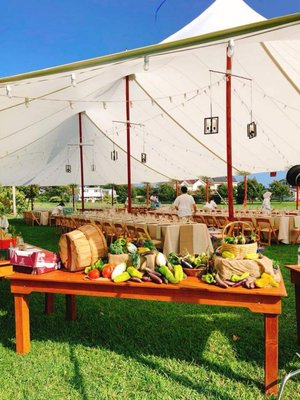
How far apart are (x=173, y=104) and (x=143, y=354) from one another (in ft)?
28.4

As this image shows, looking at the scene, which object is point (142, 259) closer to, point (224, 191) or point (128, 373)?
point (128, 373)

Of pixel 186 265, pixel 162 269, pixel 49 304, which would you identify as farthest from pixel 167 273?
pixel 49 304

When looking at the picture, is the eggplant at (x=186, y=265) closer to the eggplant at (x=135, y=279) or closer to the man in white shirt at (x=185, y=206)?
the eggplant at (x=135, y=279)

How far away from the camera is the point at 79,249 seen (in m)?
3.24

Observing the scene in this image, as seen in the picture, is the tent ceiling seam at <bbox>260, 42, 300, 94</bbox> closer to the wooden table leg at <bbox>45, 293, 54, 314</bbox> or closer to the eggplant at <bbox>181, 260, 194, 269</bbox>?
the eggplant at <bbox>181, 260, 194, 269</bbox>

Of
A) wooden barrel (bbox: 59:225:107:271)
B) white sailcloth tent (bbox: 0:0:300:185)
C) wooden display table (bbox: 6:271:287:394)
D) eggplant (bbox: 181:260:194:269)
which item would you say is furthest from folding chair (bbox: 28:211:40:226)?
eggplant (bbox: 181:260:194:269)

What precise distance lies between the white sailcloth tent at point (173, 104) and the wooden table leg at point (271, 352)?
219 cm

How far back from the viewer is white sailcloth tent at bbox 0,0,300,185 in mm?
4316

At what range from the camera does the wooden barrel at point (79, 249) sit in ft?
10.6

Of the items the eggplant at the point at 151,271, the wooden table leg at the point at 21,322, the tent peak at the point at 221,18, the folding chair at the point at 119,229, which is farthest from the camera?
the folding chair at the point at 119,229

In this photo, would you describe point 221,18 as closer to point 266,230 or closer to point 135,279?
point 266,230

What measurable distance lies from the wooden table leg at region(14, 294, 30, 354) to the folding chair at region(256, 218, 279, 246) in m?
7.34

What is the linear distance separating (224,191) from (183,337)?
163 ft

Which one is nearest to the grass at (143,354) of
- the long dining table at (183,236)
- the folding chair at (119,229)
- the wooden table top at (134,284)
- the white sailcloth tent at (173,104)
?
the wooden table top at (134,284)
